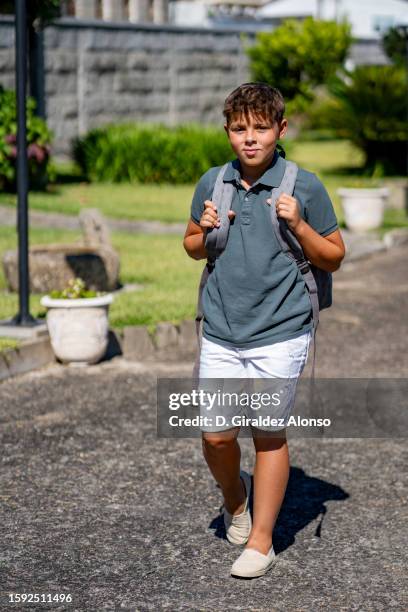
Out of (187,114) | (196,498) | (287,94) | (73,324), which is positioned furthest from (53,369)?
(287,94)

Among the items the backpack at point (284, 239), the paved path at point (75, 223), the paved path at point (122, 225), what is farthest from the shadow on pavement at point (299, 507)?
the paved path at point (75, 223)

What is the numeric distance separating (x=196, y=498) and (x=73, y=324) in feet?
9.61

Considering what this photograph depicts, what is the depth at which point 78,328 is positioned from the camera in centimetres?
837

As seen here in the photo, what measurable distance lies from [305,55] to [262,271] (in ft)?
78.3

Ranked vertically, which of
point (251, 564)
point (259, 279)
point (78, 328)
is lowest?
point (78, 328)

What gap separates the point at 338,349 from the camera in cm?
908

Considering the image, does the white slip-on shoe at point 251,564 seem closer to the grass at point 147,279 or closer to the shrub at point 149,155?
the grass at point 147,279

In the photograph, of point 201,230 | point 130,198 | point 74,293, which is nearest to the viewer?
point 201,230

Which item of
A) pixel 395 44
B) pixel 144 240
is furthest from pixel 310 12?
pixel 144 240

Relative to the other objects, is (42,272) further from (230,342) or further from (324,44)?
(324,44)

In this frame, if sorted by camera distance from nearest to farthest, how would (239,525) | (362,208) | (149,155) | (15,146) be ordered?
(239,525) < (362,208) < (15,146) < (149,155)

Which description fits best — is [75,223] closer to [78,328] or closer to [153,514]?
[78,328]

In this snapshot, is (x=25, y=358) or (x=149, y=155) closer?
(x=25, y=358)

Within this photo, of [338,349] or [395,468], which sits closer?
[395,468]
